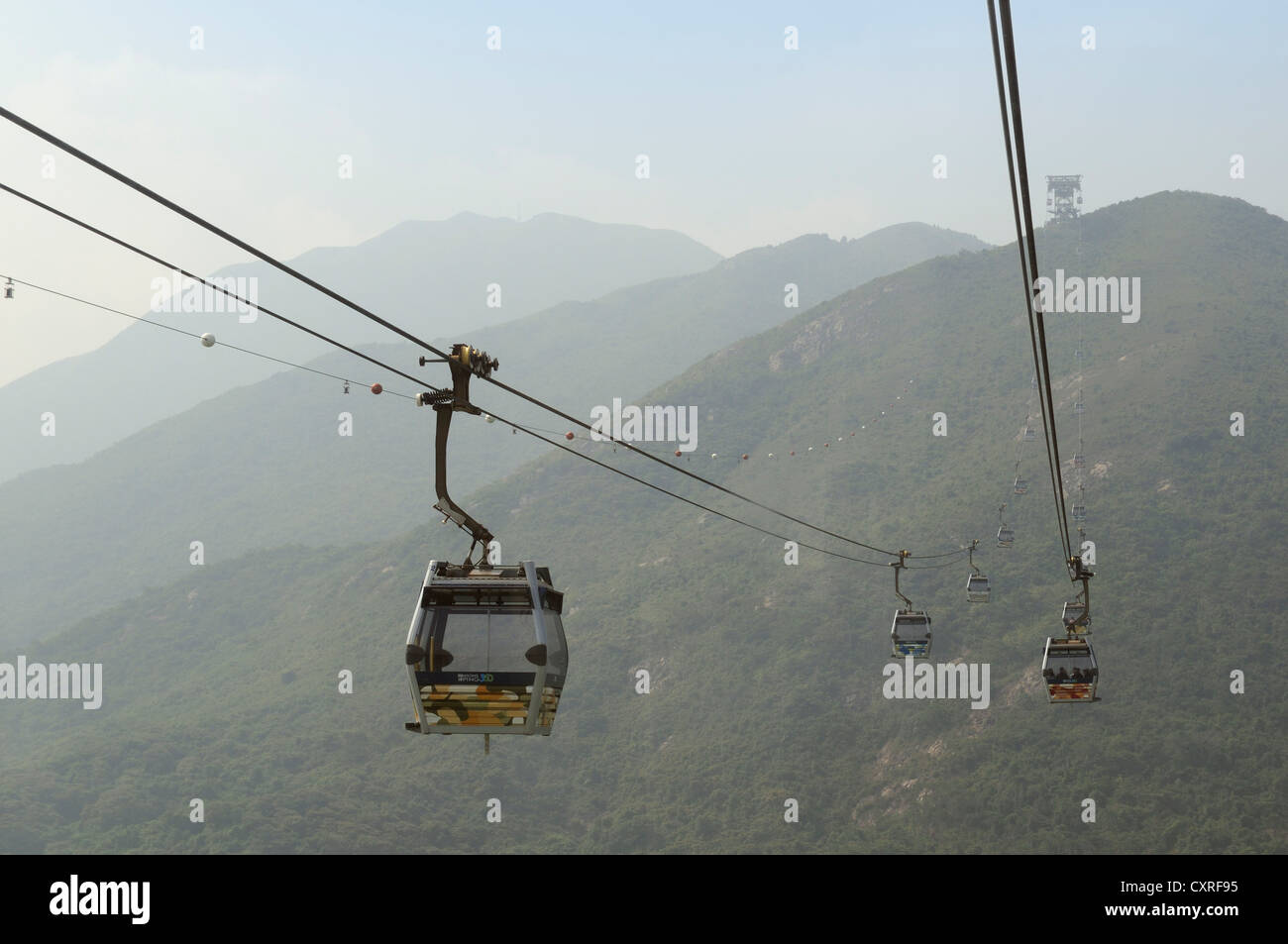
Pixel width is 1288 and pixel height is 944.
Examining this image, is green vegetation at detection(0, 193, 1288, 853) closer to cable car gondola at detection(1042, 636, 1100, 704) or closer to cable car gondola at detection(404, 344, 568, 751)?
cable car gondola at detection(1042, 636, 1100, 704)

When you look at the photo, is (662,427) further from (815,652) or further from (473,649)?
(473,649)

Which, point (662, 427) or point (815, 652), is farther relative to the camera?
point (662, 427)

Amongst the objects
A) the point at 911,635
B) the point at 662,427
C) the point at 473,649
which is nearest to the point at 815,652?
the point at 662,427

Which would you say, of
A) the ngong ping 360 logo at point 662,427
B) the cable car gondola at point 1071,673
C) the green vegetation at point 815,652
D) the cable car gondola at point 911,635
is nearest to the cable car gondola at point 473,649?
the cable car gondola at point 1071,673
